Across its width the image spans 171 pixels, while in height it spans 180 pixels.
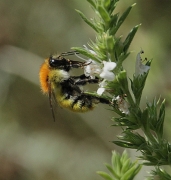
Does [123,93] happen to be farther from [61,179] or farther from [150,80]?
[61,179]

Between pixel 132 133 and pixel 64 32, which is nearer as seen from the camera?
pixel 132 133

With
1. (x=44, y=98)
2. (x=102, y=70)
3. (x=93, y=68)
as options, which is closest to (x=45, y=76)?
(x=93, y=68)

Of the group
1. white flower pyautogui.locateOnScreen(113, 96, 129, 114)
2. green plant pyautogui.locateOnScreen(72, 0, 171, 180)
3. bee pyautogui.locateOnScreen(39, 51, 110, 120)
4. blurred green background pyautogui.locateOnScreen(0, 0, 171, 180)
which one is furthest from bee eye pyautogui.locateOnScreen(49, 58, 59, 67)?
blurred green background pyautogui.locateOnScreen(0, 0, 171, 180)

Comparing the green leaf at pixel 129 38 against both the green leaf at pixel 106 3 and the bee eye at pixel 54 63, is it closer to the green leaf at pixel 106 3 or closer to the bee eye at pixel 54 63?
the green leaf at pixel 106 3

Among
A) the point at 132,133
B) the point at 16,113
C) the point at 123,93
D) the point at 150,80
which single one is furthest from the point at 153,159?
the point at 16,113

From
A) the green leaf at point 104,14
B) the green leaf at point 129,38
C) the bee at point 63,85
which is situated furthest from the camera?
the bee at point 63,85

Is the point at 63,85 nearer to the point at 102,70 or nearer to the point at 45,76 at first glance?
the point at 45,76

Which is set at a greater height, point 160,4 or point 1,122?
point 160,4

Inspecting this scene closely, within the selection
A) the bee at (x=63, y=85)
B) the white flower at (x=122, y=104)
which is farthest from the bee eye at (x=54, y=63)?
the white flower at (x=122, y=104)
